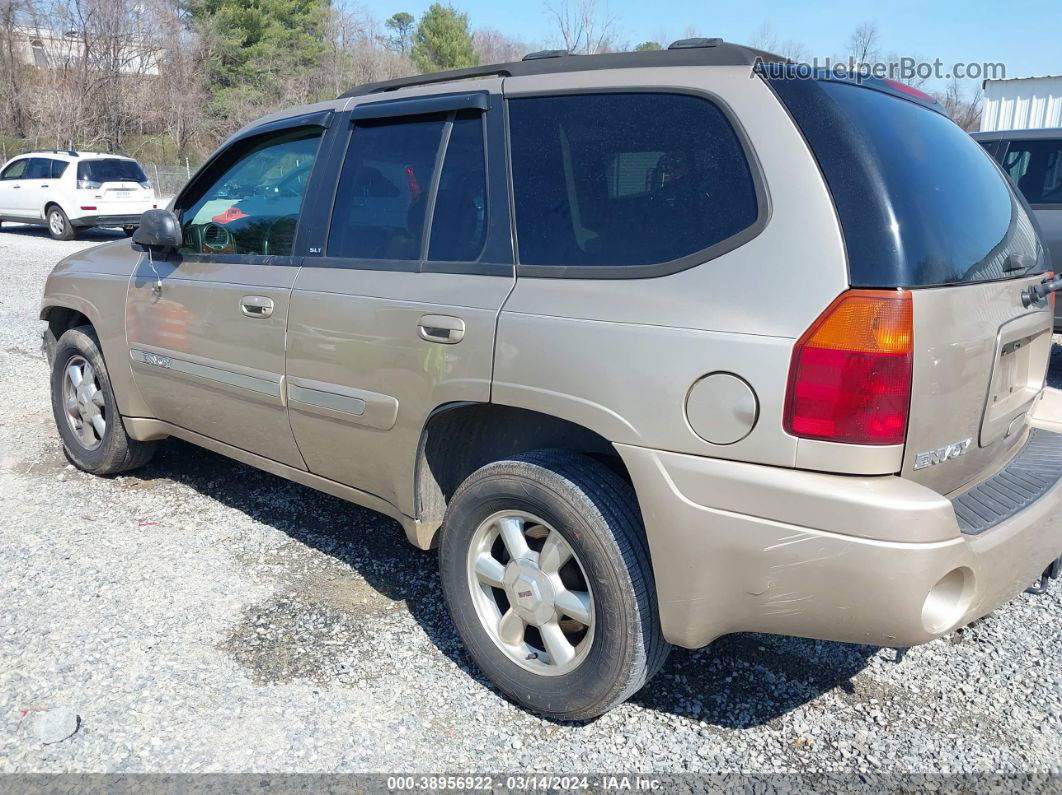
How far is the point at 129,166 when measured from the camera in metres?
17.9

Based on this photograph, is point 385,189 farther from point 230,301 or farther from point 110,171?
point 110,171

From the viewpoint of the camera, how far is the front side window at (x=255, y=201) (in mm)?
3428

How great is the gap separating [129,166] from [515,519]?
18.3 m

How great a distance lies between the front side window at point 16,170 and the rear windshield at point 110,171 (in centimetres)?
218

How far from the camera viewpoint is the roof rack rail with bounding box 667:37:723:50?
8.43ft

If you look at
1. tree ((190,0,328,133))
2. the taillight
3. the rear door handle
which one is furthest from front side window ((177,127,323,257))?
tree ((190,0,328,133))

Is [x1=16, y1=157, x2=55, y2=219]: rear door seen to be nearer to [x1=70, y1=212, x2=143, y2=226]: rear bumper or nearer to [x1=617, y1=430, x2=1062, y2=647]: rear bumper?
[x1=70, y1=212, x2=143, y2=226]: rear bumper

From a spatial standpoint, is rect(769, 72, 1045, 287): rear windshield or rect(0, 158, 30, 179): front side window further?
rect(0, 158, 30, 179): front side window


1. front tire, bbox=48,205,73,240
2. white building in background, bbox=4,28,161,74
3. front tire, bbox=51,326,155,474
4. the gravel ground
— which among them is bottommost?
the gravel ground

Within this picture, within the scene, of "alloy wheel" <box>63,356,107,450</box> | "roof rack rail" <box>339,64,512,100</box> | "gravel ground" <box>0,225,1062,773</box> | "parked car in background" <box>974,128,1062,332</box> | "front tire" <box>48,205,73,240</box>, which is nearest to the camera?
"gravel ground" <box>0,225,1062,773</box>

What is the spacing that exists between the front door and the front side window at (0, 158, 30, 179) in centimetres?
1789

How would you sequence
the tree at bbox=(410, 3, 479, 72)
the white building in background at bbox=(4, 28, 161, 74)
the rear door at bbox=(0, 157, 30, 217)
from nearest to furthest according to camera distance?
1. the rear door at bbox=(0, 157, 30, 217)
2. the white building in background at bbox=(4, 28, 161, 74)
3. the tree at bbox=(410, 3, 479, 72)

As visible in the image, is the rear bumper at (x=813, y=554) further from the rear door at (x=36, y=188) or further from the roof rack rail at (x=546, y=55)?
the rear door at (x=36, y=188)

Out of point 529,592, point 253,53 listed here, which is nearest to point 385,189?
point 529,592
